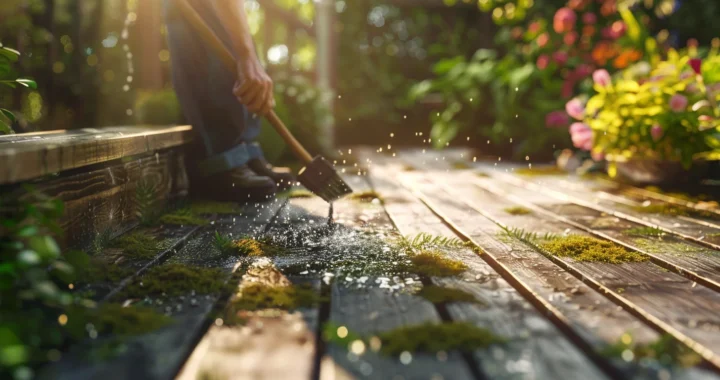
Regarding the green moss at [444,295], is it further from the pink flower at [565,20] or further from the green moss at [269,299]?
the pink flower at [565,20]

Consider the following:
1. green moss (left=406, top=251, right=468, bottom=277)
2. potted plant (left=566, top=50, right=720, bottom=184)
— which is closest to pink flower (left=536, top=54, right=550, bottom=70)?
potted plant (left=566, top=50, right=720, bottom=184)

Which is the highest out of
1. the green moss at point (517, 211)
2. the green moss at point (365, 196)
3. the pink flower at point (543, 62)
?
the pink flower at point (543, 62)

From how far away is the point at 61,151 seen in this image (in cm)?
147

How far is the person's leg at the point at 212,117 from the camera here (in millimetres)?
2660

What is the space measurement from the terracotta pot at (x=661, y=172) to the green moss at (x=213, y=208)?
211 centimetres

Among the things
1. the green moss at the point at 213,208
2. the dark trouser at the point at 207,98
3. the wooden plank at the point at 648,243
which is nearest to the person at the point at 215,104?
the dark trouser at the point at 207,98

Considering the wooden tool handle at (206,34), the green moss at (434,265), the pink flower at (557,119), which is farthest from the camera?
the pink flower at (557,119)

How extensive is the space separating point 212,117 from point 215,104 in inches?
2.4

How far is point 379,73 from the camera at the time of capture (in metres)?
7.21

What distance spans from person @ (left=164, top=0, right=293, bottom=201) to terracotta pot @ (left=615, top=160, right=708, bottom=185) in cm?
194

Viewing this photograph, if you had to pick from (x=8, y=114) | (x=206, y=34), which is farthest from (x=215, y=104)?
(x=8, y=114)

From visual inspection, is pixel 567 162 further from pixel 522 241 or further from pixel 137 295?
pixel 137 295

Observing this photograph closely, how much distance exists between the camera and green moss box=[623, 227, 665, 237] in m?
2.08

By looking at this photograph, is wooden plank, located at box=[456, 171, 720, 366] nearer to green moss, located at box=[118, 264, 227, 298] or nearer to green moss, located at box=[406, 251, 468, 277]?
green moss, located at box=[406, 251, 468, 277]
